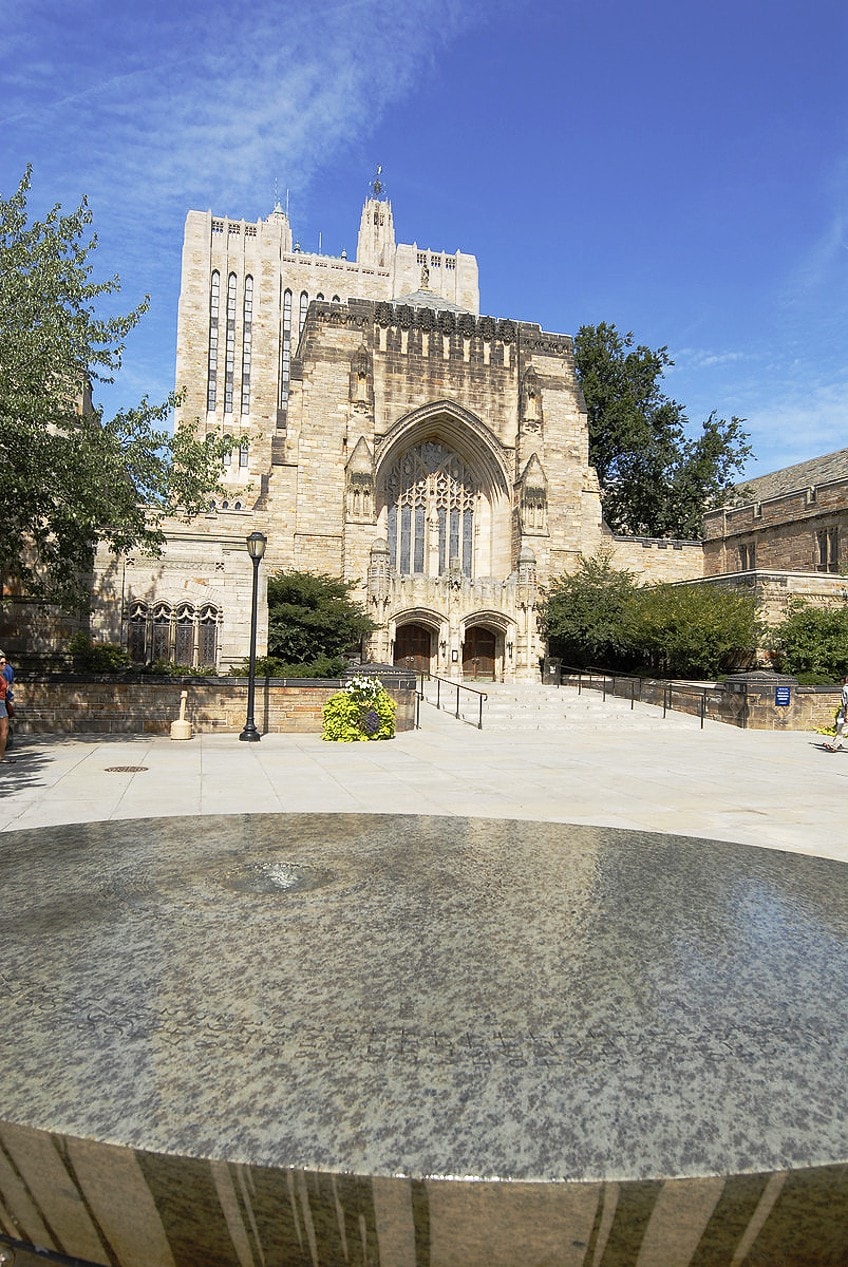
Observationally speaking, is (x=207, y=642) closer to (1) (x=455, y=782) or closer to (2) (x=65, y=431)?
(2) (x=65, y=431)

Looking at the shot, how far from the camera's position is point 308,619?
71.7ft

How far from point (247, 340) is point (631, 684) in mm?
57272

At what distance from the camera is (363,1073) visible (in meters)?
2.39

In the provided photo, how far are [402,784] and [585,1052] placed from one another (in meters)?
7.02

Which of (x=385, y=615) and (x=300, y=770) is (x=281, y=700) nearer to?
(x=300, y=770)

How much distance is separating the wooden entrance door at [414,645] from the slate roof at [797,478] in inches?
658

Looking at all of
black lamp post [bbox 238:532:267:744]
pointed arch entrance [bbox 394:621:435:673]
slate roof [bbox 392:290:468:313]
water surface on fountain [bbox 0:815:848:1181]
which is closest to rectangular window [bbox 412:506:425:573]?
pointed arch entrance [bbox 394:621:435:673]

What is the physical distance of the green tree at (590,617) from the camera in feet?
93.5

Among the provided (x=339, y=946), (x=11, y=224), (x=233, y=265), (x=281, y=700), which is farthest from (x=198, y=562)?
(x=233, y=265)

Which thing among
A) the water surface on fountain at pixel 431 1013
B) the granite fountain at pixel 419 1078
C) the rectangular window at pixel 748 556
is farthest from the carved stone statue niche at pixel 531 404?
the granite fountain at pixel 419 1078

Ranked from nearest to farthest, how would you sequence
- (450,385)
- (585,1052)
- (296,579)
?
A: (585,1052) < (296,579) < (450,385)

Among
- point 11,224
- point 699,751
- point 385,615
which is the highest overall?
point 11,224

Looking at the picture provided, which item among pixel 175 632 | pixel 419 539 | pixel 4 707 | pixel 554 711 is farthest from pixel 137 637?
pixel 419 539

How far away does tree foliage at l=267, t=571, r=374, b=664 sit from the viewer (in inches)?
866
